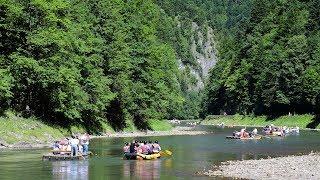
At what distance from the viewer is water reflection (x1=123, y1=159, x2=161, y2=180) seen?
42.5m

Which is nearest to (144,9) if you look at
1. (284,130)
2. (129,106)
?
(129,106)

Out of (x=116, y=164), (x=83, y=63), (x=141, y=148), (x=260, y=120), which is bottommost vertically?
(x=116, y=164)

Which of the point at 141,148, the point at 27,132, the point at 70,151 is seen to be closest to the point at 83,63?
the point at 27,132

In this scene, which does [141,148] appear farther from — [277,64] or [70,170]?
[277,64]

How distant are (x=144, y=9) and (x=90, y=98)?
127 feet

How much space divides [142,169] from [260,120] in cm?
10859

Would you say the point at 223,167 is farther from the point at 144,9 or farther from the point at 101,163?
the point at 144,9

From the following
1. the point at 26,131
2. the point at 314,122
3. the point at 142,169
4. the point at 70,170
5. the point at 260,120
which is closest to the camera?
the point at 70,170

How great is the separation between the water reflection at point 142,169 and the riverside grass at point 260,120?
262 ft

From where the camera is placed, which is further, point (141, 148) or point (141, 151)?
point (141, 148)

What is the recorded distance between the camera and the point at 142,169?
154 ft

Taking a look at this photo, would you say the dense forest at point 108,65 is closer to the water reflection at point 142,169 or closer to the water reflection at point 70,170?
the water reflection at point 70,170

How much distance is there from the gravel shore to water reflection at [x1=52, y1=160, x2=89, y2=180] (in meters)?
8.57

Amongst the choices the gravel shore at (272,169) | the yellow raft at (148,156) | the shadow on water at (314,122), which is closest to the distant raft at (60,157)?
the yellow raft at (148,156)
